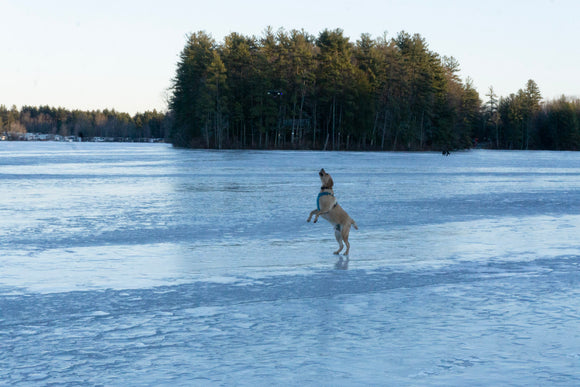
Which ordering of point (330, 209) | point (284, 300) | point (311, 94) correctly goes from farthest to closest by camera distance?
point (311, 94)
point (330, 209)
point (284, 300)

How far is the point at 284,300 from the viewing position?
7480mm

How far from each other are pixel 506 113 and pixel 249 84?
285 feet

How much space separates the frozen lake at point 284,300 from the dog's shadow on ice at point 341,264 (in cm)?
4

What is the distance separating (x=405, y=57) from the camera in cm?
11175

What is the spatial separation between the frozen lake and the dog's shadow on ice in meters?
0.04

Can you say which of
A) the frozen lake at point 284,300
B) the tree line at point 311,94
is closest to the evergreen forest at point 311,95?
the tree line at point 311,94

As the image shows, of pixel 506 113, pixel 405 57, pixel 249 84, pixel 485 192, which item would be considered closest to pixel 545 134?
pixel 506 113

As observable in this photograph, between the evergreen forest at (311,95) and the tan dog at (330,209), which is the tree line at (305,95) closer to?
the evergreen forest at (311,95)

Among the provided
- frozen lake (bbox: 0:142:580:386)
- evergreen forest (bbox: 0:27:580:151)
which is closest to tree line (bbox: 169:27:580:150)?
evergreen forest (bbox: 0:27:580:151)

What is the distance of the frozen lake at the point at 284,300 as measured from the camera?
16.8ft

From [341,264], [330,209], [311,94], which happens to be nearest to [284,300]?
[341,264]

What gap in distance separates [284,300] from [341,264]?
236cm

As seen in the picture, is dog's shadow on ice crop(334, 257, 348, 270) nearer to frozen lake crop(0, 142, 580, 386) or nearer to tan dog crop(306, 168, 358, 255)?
frozen lake crop(0, 142, 580, 386)

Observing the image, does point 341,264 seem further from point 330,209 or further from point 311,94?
point 311,94
